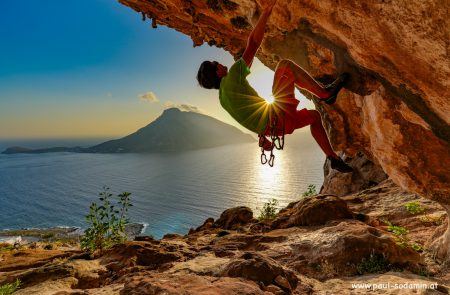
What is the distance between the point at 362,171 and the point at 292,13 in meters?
20.7

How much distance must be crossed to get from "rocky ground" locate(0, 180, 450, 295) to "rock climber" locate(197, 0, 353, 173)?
10.1ft

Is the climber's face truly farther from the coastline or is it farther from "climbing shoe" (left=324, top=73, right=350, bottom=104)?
the coastline

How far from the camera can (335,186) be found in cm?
2512

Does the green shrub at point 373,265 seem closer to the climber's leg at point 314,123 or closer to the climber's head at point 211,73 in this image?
the climber's leg at point 314,123

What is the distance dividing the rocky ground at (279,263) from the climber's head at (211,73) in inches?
157

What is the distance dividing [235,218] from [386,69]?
13843 millimetres

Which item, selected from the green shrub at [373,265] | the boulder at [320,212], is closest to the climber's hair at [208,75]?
the green shrub at [373,265]

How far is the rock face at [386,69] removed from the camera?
3822 mm

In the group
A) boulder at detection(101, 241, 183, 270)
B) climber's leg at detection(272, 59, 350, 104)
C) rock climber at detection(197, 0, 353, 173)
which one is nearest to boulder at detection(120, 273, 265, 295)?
boulder at detection(101, 241, 183, 270)

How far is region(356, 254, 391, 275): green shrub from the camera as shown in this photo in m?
6.18

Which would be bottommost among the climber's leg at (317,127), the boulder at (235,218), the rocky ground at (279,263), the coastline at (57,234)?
the coastline at (57,234)

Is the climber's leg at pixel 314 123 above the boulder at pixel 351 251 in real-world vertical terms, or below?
above

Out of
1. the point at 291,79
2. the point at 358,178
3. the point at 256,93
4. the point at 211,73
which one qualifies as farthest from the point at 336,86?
the point at 358,178

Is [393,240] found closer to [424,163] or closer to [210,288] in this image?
[424,163]
